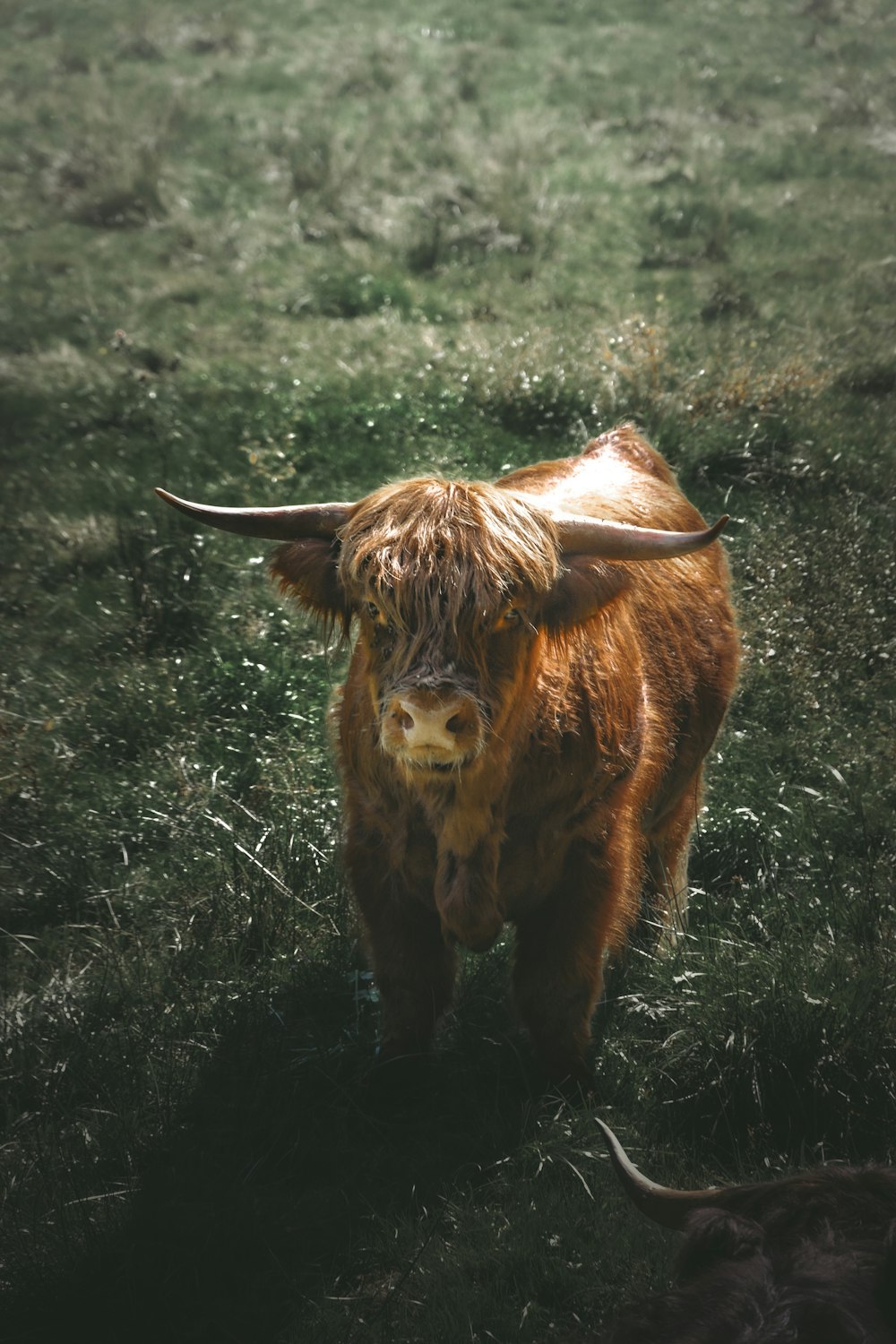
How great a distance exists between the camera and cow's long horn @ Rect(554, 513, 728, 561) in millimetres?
3400

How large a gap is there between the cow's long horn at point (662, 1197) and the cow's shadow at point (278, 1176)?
48.4 inches

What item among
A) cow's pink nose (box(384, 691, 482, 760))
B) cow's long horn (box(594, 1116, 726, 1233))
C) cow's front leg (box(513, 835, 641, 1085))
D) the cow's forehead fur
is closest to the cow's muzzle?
cow's pink nose (box(384, 691, 482, 760))

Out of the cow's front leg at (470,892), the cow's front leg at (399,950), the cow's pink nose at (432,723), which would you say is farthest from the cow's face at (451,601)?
the cow's front leg at (399,950)

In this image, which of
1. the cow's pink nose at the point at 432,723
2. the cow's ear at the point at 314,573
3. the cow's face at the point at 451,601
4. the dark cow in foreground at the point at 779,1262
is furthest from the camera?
the cow's ear at the point at 314,573

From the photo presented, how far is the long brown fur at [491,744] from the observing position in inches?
128

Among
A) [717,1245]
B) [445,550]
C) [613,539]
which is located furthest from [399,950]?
[717,1245]

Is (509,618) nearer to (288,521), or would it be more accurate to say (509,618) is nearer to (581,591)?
(581,591)

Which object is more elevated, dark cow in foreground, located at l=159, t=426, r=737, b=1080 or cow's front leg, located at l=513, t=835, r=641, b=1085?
dark cow in foreground, located at l=159, t=426, r=737, b=1080

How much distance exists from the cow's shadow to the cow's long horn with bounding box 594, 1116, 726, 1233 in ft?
4.03

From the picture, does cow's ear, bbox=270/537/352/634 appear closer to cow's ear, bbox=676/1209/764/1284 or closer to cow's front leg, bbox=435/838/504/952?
cow's front leg, bbox=435/838/504/952

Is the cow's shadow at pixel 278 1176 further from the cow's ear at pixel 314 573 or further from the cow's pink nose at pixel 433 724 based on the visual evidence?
the cow's ear at pixel 314 573

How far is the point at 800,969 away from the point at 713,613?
1.58m

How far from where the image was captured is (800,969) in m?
3.88

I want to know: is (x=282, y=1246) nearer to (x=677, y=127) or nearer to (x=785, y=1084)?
(x=785, y=1084)
